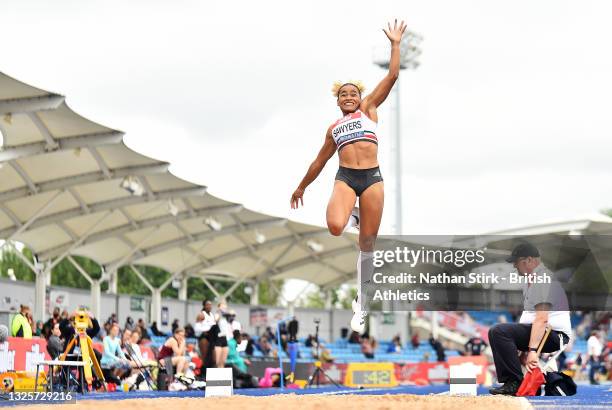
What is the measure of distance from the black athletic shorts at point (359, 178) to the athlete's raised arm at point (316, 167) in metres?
0.60

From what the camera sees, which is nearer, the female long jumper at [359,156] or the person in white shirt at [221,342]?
the female long jumper at [359,156]

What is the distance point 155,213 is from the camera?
118ft

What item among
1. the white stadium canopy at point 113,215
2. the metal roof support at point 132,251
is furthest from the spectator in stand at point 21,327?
the metal roof support at point 132,251

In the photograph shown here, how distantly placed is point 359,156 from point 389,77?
0.90m

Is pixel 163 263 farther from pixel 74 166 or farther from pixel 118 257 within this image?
pixel 74 166

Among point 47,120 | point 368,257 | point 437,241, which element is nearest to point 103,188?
point 47,120

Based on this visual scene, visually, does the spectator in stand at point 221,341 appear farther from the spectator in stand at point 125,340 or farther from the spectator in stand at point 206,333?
the spectator in stand at point 125,340

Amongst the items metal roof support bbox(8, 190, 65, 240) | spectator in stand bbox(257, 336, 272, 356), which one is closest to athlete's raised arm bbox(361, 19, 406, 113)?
metal roof support bbox(8, 190, 65, 240)

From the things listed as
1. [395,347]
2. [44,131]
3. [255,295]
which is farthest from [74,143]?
[255,295]

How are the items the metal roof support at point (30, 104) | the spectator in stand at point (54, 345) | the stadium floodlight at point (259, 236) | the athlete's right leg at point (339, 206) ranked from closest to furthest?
the athlete's right leg at point (339, 206) → the spectator in stand at point (54, 345) → the metal roof support at point (30, 104) → the stadium floodlight at point (259, 236)

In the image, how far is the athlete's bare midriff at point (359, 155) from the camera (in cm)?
1159

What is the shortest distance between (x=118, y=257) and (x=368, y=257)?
93.2 feet

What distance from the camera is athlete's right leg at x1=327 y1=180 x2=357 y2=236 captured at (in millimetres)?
11273

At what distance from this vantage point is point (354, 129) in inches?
455
